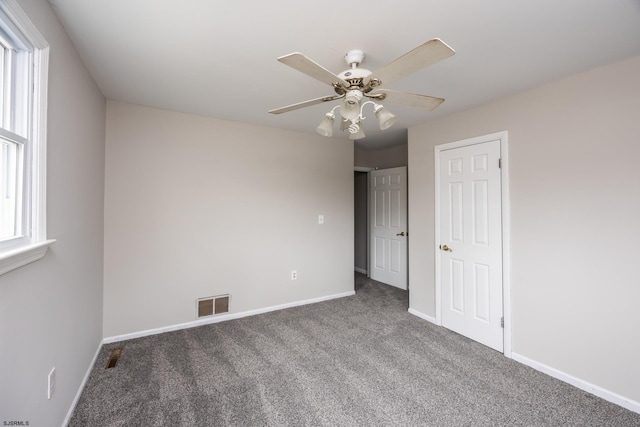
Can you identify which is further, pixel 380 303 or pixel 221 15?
pixel 380 303

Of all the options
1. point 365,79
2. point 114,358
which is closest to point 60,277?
point 114,358

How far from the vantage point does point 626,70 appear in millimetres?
1834

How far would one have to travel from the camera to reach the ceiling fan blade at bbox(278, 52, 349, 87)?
46.1 inches

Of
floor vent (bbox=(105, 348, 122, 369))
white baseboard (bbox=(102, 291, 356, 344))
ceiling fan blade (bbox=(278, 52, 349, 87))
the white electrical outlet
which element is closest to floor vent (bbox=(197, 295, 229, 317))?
white baseboard (bbox=(102, 291, 356, 344))

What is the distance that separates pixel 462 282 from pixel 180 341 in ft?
9.44

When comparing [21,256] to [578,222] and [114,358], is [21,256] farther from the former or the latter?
[578,222]

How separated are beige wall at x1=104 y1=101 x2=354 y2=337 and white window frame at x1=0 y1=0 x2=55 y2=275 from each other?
1.47 m

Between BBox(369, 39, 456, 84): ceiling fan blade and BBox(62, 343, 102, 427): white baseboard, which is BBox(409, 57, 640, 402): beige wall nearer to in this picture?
BBox(369, 39, 456, 84): ceiling fan blade

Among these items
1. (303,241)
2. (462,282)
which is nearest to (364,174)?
(303,241)

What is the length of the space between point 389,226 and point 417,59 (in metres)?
3.53

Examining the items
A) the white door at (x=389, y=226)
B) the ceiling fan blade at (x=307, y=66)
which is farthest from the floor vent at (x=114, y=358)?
the white door at (x=389, y=226)

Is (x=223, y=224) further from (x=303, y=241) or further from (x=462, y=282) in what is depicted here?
(x=462, y=282)

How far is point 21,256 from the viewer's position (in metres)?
1.07

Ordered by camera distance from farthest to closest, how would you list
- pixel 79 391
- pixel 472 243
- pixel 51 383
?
pixel 472 243, pixel 79 391, pixel 51 383
